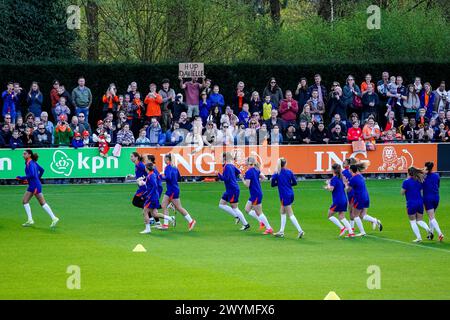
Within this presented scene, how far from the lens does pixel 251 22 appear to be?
46.3 metres

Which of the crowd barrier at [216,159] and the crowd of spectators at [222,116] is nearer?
the crowd barrier at [216,159]

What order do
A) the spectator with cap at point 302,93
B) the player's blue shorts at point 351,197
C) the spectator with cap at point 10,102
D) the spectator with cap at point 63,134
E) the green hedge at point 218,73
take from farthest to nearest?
the green hedge at point 218,73 → the spectator with cap at point 302,93 → the spectator with cap at point 10,102 → the spectator with cap at point 63,134 → the player's blue shorts at point 351,197

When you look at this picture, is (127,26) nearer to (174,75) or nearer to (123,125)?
(174,75)

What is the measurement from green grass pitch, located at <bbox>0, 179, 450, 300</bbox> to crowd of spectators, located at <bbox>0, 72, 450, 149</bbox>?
5035 millimetres

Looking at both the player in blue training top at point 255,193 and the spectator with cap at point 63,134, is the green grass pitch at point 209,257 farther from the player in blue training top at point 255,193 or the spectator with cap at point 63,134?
the spectator with cap at point 63,134

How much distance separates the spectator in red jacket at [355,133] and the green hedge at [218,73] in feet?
19.1

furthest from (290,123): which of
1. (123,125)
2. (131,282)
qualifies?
(131,282)

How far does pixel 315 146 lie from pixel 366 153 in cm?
188

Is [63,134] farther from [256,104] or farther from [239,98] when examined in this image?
[256,104]

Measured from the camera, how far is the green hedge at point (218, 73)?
39.6 meters

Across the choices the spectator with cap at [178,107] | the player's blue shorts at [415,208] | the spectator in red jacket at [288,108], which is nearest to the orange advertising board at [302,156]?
the spectator in red jacket at [288,108]

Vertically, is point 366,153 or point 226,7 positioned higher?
point 226,7

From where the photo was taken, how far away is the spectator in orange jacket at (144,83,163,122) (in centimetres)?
3688

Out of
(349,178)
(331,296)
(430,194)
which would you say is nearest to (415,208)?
(430,194)
